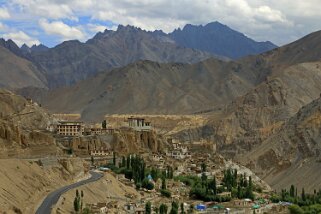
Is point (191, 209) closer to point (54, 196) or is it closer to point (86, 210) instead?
point (54, 196)

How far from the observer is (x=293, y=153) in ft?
472

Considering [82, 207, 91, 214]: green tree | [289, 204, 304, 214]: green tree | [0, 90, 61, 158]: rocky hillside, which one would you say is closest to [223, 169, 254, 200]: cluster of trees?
Result: [289, 204, 304, 214]: green tree

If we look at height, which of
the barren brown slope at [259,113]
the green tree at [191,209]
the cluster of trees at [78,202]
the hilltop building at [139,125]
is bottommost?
the green tree at [191,209]

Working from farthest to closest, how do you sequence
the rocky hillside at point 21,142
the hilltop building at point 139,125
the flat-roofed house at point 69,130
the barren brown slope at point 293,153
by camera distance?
the barren brown slope at point 293,153
the hilltop building at point 139,125
the flat-roofed house at point 69,130
the rocky hillside at point 21,142

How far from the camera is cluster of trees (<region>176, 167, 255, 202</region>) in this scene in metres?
84.9

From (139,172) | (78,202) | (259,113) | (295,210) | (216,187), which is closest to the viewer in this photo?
(78,202)

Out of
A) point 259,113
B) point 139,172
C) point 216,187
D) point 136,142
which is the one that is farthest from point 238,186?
point 259,113

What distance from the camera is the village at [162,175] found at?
3019 inches

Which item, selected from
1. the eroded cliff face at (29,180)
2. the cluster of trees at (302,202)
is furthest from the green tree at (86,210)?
the cluster of trees at (302,202)

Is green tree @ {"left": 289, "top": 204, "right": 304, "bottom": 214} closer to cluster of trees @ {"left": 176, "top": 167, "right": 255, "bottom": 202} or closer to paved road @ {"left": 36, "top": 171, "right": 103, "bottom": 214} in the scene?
cluster of trees @ {"left": 176, "top": 167, "right": 255, "bottom": 202}

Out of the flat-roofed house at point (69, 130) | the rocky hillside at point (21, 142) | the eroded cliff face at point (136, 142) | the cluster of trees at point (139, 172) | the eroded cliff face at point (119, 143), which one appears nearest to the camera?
the rocky hillside at point (21, 142)

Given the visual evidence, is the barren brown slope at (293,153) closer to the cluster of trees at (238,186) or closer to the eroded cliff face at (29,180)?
the cluster of trees at (238,186)

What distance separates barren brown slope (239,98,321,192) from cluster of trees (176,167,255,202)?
29800 mm

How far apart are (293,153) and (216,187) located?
5724cm
